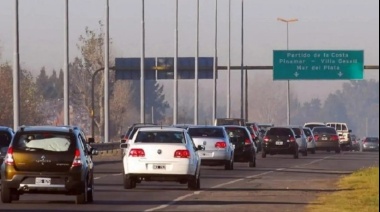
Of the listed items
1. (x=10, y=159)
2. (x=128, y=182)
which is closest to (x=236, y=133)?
(x=128, y=182)

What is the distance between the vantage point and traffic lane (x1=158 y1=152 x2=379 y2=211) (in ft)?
97.3

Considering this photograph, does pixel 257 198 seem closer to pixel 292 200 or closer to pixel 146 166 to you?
pixel 292 200

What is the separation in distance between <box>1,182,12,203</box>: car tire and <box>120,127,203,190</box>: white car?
652cm

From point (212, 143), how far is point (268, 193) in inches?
562

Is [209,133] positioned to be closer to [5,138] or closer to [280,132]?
[5,138]

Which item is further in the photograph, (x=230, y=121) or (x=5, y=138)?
(x=230, y=121)

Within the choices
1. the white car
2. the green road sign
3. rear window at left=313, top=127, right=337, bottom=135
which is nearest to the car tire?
the white car

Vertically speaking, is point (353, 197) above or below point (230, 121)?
below

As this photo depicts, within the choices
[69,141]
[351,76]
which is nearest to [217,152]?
[69,141]

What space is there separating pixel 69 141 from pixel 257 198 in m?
5.33

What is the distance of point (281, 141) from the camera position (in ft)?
231

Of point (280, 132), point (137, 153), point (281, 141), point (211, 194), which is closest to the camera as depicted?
point (211, 194)

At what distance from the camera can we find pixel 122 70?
324 feet

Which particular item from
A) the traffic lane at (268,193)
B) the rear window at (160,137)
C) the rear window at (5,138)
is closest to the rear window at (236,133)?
the traffic lane at (268,193)
